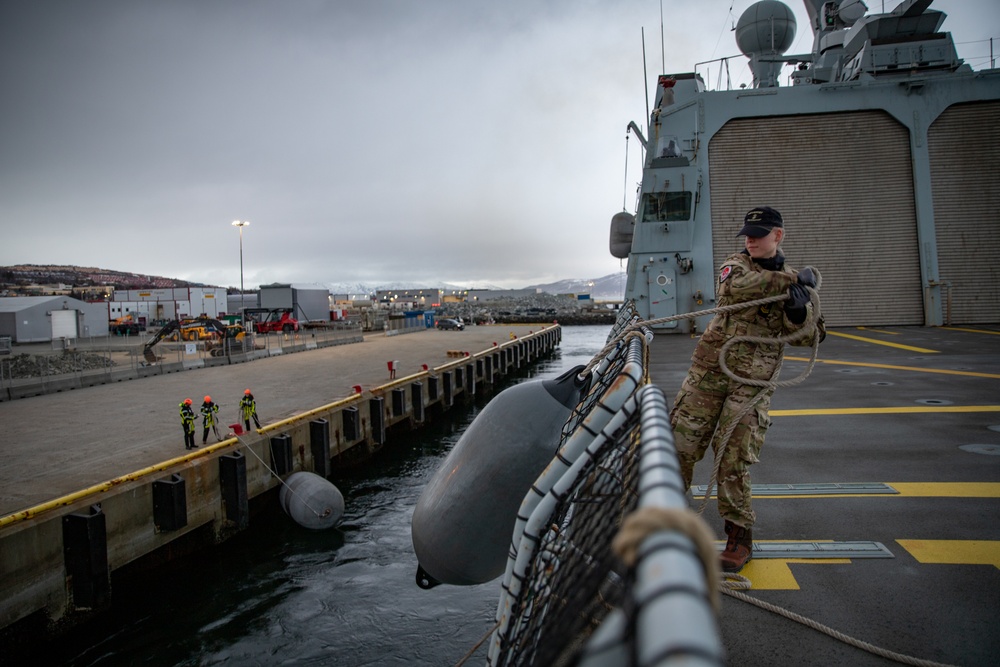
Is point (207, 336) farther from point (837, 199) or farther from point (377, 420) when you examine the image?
point (837, 199)

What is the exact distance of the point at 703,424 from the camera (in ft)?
11.1

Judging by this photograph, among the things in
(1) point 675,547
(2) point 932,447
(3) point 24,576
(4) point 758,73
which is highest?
(4) point 758,73

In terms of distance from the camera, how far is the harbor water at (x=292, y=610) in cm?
609

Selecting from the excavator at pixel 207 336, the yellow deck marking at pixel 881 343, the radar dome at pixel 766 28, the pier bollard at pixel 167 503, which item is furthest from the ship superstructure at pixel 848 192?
the excavator at pixel 207 336

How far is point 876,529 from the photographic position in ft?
11.9

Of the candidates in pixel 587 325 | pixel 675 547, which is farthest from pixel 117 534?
pixel 587 325

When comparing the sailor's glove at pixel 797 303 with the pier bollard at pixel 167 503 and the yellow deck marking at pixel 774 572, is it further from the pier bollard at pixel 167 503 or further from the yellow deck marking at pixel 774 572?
the pier bollard at pixel 167 503

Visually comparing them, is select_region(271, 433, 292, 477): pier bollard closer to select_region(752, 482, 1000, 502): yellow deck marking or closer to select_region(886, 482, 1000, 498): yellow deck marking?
select_region(752, 482, 1000, 502): yellow deck marking

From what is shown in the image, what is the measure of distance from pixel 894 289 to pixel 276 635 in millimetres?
19832

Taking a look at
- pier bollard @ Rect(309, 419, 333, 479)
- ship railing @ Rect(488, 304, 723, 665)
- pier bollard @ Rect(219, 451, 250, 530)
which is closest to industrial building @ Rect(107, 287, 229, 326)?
pier bollard @ Rect(309, 419, 333, 479)

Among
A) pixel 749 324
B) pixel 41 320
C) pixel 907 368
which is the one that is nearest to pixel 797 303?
pixel 749 324

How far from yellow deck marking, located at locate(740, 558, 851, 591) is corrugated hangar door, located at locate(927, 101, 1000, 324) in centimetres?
1924

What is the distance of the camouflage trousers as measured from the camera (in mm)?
3119

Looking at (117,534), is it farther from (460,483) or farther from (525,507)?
(525,507)
